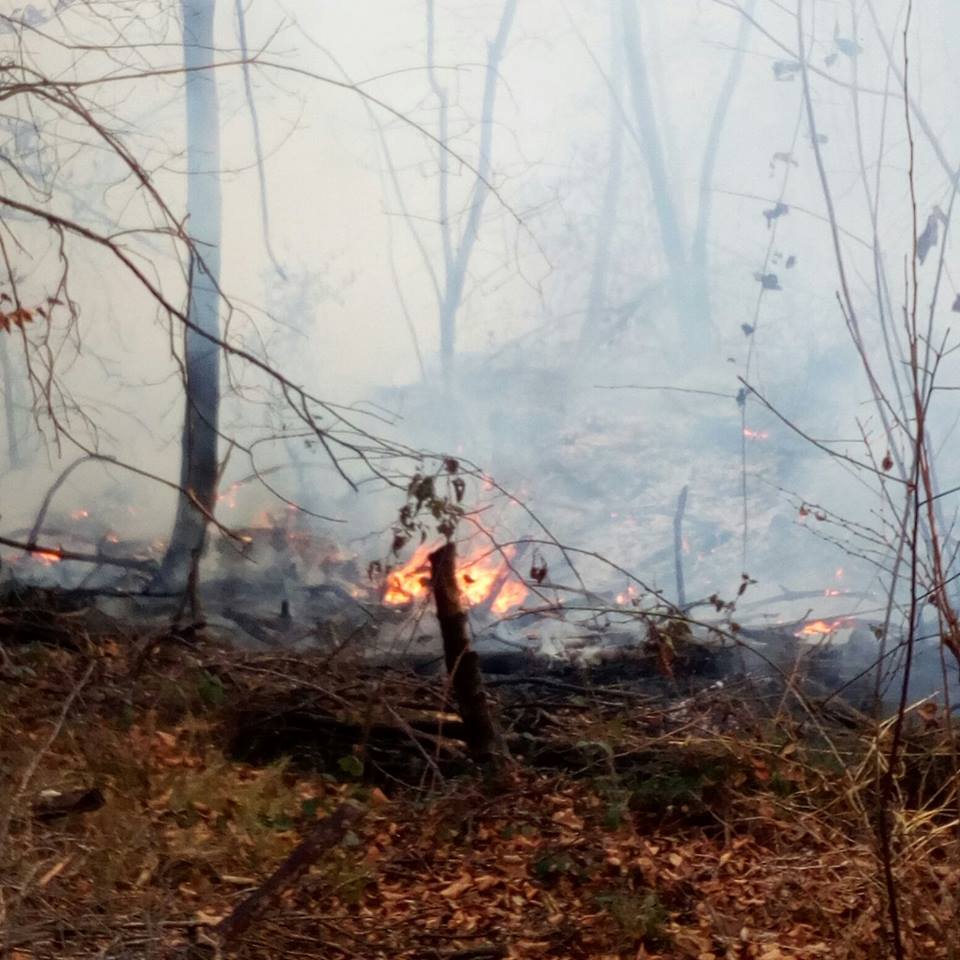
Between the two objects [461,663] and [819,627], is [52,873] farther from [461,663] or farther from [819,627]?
[819,627]

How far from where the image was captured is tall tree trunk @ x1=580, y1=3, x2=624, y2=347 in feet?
17.8

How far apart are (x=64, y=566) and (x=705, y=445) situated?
3266 mm

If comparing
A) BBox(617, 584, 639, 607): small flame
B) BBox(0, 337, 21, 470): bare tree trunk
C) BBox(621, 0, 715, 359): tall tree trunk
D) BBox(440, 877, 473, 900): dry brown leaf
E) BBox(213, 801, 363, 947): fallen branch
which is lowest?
BBox(440, 877, 473, 900): dry brown leaf

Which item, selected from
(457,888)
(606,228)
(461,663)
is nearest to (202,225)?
(606,228)

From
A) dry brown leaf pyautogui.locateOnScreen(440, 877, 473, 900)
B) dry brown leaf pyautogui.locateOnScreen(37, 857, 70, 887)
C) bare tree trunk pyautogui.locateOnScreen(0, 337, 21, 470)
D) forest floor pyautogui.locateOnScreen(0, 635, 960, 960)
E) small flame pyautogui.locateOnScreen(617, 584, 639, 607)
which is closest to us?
dry brown leaf pyautogui.locateOnScreen(37, 857, 70, 887)

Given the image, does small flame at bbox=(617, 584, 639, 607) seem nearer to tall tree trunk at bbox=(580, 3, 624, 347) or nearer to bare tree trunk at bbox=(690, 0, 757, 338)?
tall tree trunk at bbox=(580, 3, 624, 347)

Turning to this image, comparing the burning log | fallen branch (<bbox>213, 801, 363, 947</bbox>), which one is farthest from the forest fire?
fallen branch (<bbox>213, 801, 363, 947</bbox>)

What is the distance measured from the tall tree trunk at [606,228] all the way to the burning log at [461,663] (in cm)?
186

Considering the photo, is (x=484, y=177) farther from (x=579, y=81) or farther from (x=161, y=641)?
(x=161, y=641)

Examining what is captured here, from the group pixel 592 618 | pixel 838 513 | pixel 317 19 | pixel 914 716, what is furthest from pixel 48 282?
pixel 914 716

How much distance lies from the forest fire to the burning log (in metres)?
1.33

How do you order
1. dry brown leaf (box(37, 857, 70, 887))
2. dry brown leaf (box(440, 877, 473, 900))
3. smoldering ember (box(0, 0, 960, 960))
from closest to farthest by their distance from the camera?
1. dry brown leaf (box(37, 857, 70, 887))
2. dry brown leaf (box(440, 877, 473, 900))
3. smoldering ember (box(0, 0, 960, 960))

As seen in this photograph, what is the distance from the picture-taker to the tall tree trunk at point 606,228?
543 centimetres

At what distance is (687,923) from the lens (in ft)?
10.7
